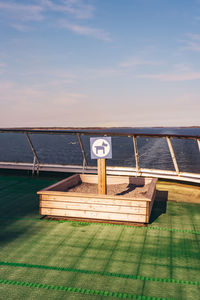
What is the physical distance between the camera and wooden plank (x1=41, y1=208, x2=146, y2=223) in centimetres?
534

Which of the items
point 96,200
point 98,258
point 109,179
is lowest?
point 98,258

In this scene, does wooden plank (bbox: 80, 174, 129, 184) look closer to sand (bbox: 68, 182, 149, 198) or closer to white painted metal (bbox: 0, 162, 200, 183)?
sand (bbox: 68, 182, 149, 198)

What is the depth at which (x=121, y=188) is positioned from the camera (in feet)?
24.9

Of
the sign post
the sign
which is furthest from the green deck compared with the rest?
the sign

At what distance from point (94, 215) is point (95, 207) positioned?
0.57 feet

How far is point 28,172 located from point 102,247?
6.48 meters

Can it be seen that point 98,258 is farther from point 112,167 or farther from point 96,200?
point 112,167

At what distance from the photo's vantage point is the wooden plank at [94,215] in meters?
5.34

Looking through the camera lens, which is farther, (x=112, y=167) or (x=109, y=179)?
(x=112, y=167)

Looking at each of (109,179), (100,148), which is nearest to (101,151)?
(100,148)

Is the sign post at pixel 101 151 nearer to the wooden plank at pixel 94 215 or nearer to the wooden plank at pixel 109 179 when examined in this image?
the wooden plank at pixel 94 215

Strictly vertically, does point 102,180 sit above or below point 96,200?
above

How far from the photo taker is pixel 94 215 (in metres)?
5.50

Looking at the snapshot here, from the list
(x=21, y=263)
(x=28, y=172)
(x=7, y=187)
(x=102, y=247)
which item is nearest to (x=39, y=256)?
(x=21, y=263)
